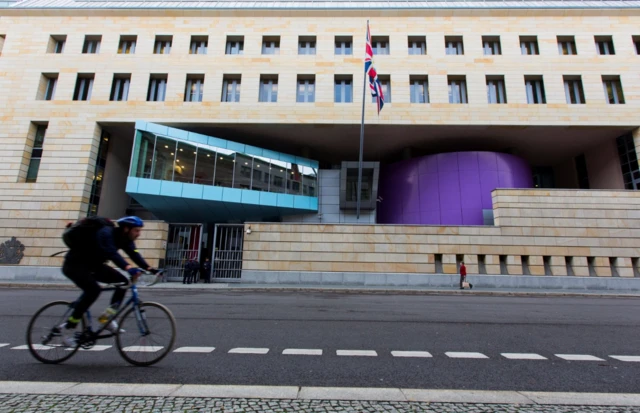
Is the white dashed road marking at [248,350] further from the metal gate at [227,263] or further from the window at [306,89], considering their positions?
the window at [306,89]

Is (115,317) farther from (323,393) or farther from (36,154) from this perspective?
(36,154)

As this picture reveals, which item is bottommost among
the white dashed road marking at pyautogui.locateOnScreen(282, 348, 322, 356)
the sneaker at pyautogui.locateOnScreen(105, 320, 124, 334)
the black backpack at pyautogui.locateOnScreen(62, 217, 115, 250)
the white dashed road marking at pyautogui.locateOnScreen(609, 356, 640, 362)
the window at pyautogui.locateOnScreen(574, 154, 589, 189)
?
the white dashed road marking at pyautogui.locateOnScreen(282, 348, 322, 356)

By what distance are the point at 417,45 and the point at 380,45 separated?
310 centimetres

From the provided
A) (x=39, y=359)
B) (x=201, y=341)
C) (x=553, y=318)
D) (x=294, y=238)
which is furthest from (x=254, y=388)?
(x=294, y=238)

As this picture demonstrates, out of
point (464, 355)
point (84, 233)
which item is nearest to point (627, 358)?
point (464, 355)

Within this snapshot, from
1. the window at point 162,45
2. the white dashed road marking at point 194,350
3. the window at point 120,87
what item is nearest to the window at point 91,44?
the window at point 120,87

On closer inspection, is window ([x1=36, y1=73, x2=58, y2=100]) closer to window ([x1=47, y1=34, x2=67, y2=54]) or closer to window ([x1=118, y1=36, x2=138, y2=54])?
window ([x1=47, y1=34, x2=67, y2=54])

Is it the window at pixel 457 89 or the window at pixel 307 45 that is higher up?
the window at pixel 307 45

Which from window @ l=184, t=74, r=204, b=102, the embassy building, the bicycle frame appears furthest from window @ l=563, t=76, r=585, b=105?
the bicycle frame

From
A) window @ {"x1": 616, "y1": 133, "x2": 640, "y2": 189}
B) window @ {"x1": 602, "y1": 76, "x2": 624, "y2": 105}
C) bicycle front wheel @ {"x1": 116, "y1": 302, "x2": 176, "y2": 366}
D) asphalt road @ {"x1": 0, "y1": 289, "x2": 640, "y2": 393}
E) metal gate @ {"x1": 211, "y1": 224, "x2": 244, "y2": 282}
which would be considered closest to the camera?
asphalt road @ {"x1": 0, "y1": 289, "x2": 640, "y2": 393}

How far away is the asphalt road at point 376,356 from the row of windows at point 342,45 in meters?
23.9

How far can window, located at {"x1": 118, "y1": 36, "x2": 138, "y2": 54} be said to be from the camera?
82.7 feet

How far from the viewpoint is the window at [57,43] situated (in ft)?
81.5

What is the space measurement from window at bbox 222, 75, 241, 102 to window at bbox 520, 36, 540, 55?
2328 centimetres
